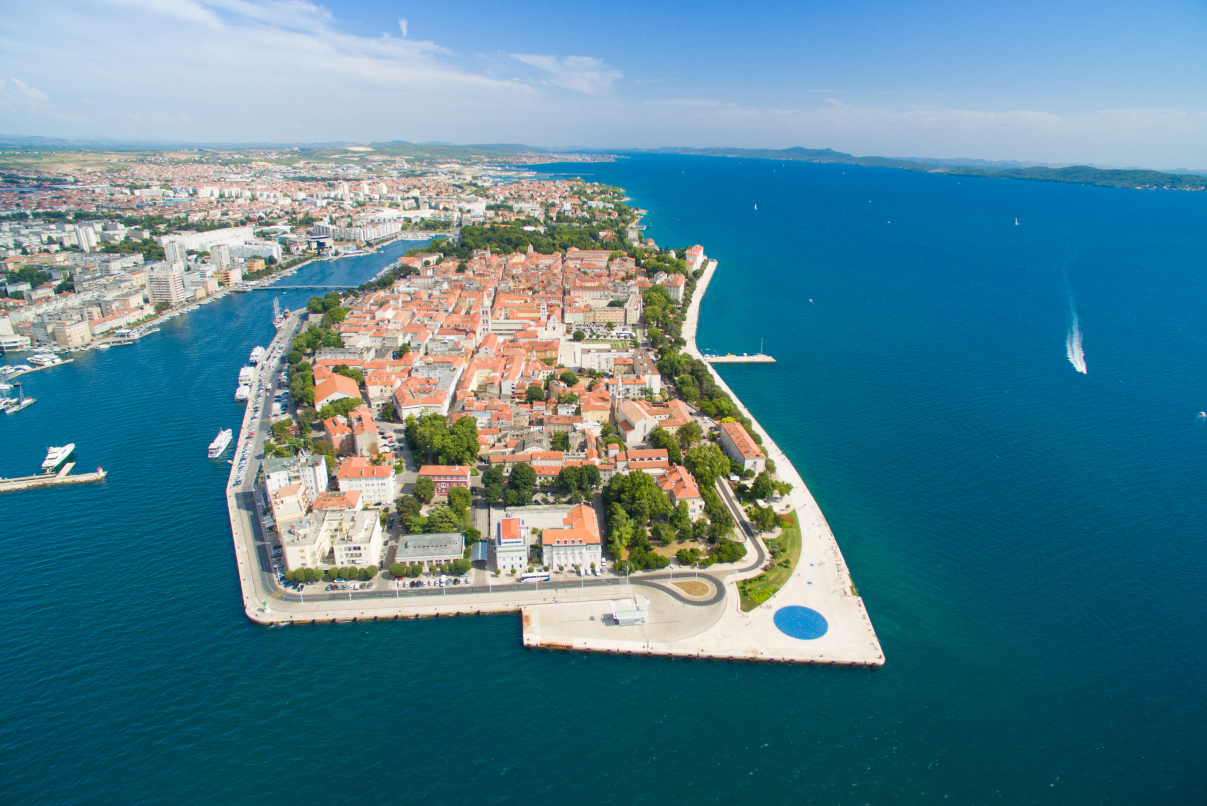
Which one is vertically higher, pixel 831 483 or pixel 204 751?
pixel 831 483

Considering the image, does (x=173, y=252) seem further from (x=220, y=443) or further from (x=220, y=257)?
(x=220, y=443)

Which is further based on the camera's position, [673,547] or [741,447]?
[741,447]

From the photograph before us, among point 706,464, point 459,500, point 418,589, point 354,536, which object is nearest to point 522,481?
point 459,500

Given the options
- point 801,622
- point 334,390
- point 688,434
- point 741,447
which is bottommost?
point 801,622

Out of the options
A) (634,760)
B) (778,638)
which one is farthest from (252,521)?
(778,638)

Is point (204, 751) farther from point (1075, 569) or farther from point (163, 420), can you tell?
point (1075, 569)

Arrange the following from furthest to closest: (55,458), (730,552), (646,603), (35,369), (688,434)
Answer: (35,369) → (688,434) → (55,458) → (730,552) → (646,603)

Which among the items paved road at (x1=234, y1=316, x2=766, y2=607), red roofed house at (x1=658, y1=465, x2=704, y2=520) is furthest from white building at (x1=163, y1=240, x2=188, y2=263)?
red roofed house at (x1=658, y1=465, x2=704, y2=520)

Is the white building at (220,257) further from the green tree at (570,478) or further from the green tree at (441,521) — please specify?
the green tree at (570,478)
